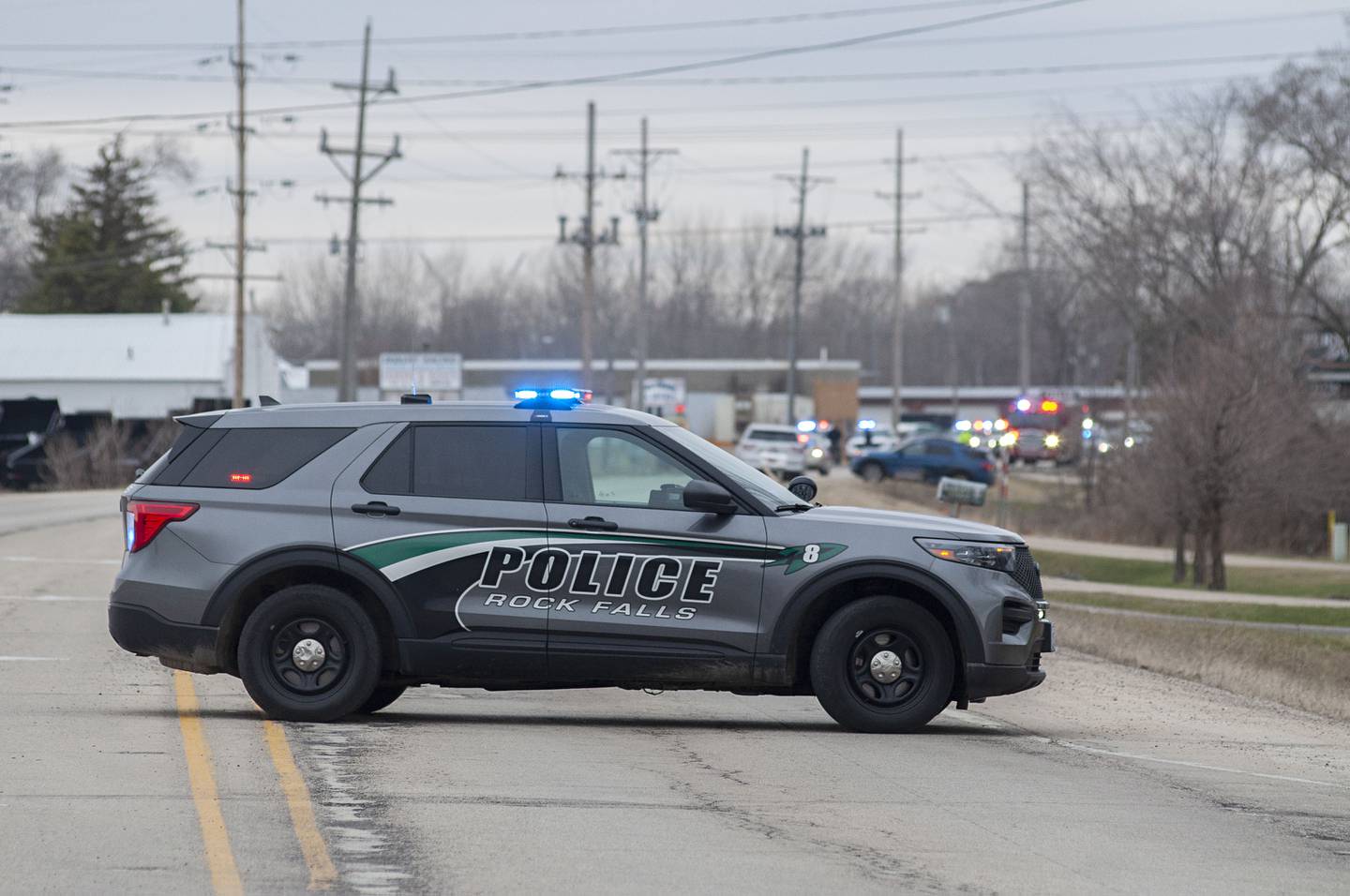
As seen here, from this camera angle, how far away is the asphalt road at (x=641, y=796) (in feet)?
21.9

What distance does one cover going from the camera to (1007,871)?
6.82 metres

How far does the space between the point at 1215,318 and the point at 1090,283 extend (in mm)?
7060

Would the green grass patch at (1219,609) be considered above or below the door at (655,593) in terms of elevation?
below

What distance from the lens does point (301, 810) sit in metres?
7.68

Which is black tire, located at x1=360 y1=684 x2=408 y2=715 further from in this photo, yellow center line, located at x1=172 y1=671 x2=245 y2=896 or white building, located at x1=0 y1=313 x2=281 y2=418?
white building, located at x1=0 y1=313 x2=281 y2=418

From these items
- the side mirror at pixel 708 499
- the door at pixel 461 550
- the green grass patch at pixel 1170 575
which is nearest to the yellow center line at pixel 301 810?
the door at pixel 461 550

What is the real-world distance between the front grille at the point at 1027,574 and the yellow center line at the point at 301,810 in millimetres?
4143

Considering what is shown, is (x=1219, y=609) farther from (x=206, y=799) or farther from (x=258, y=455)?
(x=206, y=799)

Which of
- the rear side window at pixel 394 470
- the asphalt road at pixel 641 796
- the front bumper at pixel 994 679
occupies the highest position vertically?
the rear side window at pixel 394 470

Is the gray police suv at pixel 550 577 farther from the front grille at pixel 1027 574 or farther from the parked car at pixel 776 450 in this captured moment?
the parked car at pixel 776 450

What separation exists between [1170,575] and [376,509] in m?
33.0

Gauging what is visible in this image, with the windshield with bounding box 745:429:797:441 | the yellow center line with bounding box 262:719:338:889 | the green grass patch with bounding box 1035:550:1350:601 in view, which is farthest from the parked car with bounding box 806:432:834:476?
the yellow center line with bounding box 262:719:338:889

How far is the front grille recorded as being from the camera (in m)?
10.3

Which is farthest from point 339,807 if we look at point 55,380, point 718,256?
point 718,256
